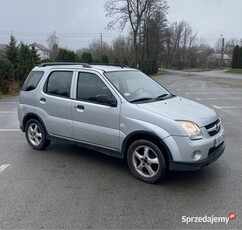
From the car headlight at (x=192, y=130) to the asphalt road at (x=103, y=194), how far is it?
78 centimetres

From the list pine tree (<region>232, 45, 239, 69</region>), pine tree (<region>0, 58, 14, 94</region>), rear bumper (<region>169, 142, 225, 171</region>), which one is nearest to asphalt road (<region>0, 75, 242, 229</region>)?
rear bumper (<region>169, 142, 225, 171</region>)

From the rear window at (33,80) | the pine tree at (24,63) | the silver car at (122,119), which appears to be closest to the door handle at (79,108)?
the silver car at (122,119)

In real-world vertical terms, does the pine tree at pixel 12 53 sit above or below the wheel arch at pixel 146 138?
above

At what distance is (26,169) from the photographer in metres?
4.55

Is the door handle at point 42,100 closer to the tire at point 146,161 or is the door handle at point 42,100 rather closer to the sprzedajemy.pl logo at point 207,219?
the tire at point 146,161

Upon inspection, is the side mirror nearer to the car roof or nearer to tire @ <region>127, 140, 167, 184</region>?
the car roof

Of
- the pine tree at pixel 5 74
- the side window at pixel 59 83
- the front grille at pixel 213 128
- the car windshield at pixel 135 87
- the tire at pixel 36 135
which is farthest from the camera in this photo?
the pine tree at pixel 5 74

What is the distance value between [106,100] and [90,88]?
1.70 feet

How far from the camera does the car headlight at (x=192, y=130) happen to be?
367 centimetres

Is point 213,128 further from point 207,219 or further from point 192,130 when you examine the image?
point 207,219

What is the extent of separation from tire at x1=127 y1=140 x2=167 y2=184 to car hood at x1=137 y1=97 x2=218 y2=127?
1.65 ft

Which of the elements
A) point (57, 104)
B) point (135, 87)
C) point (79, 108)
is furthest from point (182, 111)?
point (57, 104)

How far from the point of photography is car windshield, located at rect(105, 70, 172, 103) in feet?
14.4

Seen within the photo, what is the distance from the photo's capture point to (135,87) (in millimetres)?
4711
